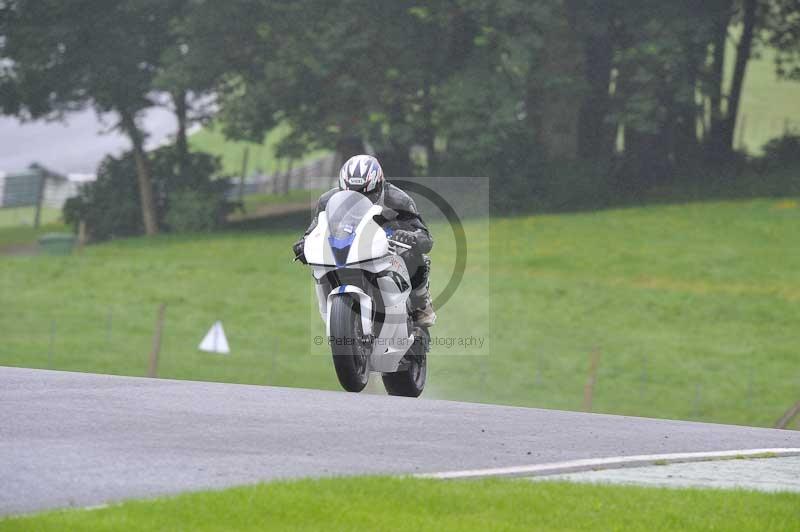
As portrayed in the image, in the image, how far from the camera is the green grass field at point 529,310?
34.6 metres

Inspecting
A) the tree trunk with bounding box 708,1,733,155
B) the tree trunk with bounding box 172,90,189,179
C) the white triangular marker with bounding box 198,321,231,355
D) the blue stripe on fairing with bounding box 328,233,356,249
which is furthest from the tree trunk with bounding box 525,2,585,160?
the blue stripe on fairing with bounding box 328,233,356,249

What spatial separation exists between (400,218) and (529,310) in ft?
90.1

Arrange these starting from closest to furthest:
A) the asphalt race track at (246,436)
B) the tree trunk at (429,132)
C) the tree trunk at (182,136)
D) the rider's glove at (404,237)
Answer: the asphalt race track at (246,436) → the rider's glove at (404,237) → the tree trunk at (429,132) → the tree trunk at (182,136)

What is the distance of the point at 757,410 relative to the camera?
31938mm

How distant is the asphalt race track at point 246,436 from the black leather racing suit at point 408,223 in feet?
4.24

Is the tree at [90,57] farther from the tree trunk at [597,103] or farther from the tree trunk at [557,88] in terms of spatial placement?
the tree trunk at [597,103]

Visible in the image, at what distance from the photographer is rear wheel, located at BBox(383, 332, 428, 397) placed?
1498 cm

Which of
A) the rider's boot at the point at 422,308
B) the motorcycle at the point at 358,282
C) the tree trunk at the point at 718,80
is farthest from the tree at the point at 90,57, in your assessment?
the motorcycle at the point at 358,282

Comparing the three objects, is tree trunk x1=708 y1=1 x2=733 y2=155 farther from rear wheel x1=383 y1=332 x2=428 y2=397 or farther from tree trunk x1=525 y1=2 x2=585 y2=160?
rear wheel x1=383 y1=332 x2=428 y2=397

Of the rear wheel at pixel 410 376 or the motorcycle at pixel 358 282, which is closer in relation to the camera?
the motorcycle at pixel 358 282

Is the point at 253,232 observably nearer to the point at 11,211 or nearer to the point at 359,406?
the point at 11,211

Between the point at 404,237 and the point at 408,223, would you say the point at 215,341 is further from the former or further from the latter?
the point at 404,237

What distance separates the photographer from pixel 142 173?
56.0 metres

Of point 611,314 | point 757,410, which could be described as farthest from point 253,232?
point 757,410
